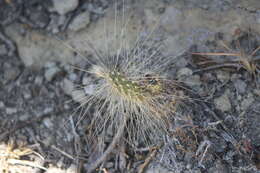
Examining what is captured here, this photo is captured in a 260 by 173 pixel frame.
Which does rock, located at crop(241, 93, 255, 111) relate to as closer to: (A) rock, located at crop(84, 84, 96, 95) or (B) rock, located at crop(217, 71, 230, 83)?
(B) rock, located at crop(217, 71, 230, 83)

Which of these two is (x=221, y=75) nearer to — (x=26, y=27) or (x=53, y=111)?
(x=53, y=111)

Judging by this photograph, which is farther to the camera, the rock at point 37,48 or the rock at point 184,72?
the rock at point 37,48

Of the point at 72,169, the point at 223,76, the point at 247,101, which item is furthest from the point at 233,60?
the point at 72,169

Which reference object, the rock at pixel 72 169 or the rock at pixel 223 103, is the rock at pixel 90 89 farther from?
the rock at pixel 223 103

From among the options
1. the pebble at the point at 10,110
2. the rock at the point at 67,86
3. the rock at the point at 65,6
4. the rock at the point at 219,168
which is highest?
the rock at the point at 65,6

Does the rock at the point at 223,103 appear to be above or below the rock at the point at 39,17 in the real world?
below

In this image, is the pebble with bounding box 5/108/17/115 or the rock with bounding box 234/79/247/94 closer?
the rock with bounding box 234/79/247/94

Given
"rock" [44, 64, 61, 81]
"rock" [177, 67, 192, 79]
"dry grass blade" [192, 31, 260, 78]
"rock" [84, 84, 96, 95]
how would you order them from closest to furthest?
"dry grass blade" [192, 31, 260, 78], "rock" [177, 67, 192, 79], "rock" [84, 84, 96, 95], "rock" [44, 64, 61, 81]

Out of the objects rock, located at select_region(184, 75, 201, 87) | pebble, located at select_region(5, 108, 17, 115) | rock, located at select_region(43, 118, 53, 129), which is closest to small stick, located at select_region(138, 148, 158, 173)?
rock, located at select_region(184, 75, 201, 87)

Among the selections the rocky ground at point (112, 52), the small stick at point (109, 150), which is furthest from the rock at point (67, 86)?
the small stick at point (109, 150)

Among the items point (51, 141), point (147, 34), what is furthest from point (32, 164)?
point (147, 34)
